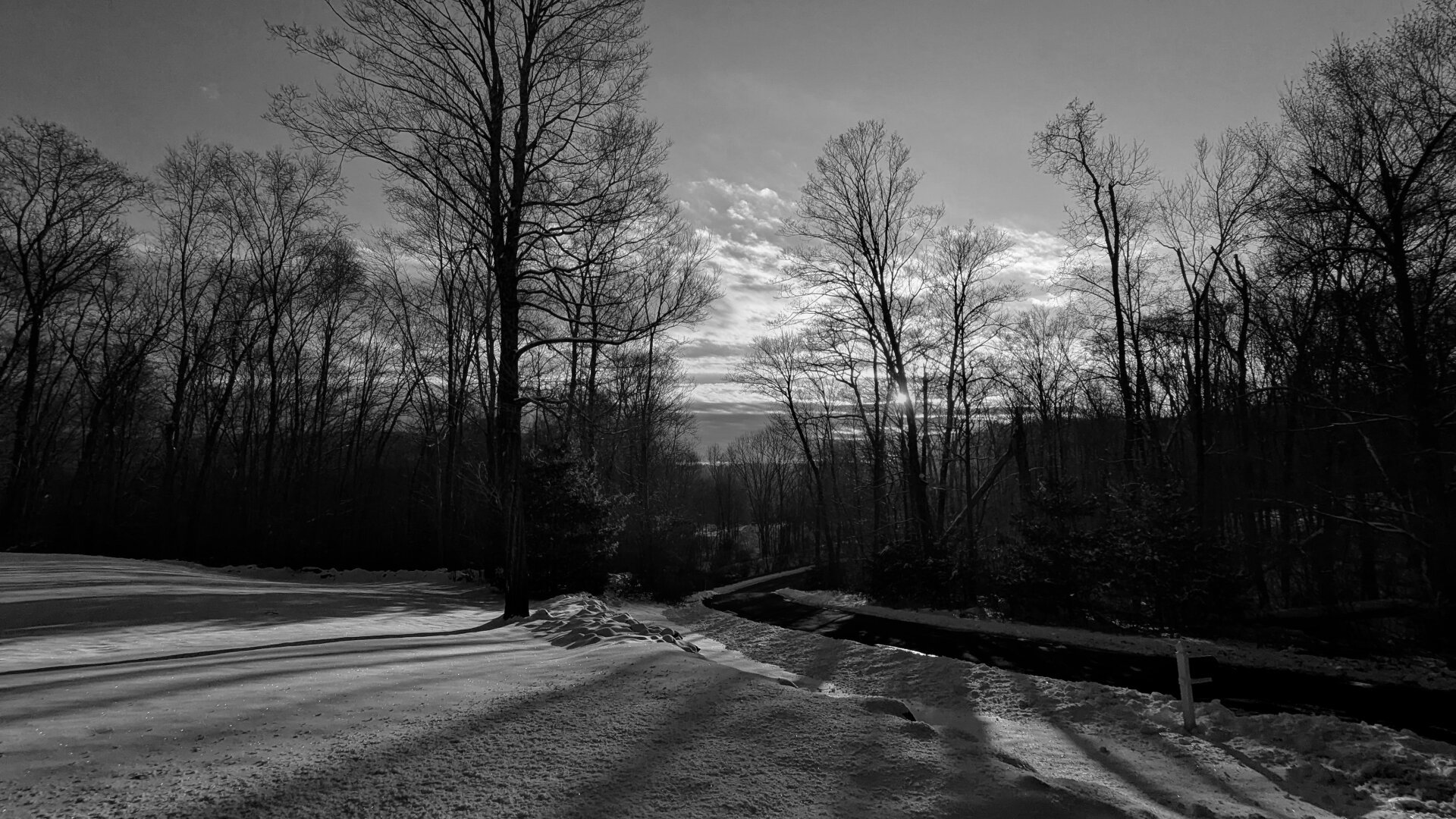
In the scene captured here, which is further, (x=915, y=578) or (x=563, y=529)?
(x=915, y=578)

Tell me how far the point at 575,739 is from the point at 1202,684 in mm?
8506

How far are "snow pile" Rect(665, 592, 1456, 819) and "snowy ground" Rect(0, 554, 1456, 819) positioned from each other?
0.03m

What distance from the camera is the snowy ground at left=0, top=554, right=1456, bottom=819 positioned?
10.4 feet

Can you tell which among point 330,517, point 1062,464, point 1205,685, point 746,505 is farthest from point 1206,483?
point 746,505

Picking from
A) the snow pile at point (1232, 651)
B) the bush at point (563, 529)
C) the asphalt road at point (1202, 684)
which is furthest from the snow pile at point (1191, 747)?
the bush at point (563, 529)

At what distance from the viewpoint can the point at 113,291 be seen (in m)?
27.6

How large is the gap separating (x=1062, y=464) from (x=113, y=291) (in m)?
44.7

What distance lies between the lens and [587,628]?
958 centimetres

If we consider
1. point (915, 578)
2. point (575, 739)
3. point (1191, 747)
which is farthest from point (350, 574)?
point (1191, 747)

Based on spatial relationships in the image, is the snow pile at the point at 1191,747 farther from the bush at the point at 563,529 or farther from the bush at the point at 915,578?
the bush at the point at 563,529

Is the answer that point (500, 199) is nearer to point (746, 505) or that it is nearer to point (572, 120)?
point (572, 120)

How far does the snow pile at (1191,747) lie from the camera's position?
16.4 feet

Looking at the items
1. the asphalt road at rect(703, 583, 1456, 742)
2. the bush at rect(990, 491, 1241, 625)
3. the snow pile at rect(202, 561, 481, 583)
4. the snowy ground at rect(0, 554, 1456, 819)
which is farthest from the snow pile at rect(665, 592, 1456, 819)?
the snow pile at rect(202, 561, 481, 583)

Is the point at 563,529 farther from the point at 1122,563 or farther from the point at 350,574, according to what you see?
the point at 1122,563
